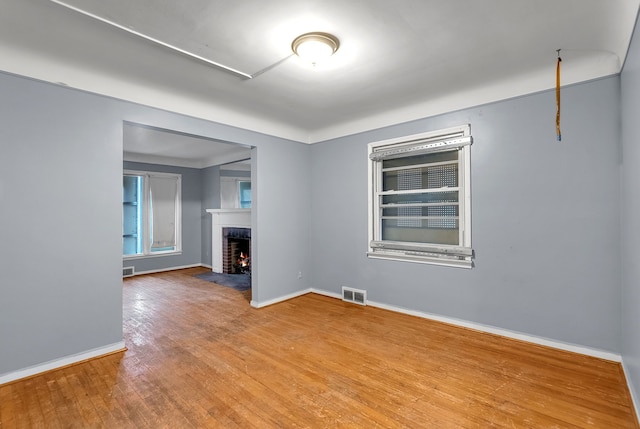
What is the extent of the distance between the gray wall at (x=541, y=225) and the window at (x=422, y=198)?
0.37 ft

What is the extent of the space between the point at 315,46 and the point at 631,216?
2.55 metres

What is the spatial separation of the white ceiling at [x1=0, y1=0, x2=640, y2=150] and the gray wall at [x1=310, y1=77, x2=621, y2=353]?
28cm

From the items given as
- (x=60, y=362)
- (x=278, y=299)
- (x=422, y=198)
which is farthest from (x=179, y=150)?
(x=422, y=198)

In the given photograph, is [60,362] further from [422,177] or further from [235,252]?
[235,252]

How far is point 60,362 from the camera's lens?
99.7 inches

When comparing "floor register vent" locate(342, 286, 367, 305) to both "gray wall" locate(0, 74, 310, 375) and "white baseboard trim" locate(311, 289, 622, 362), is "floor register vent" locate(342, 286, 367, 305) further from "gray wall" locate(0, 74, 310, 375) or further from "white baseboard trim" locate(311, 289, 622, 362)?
"gray wall" locate(0, 74, 310, 375)

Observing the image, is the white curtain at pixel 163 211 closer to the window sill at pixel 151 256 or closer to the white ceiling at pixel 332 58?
the window sill at pixel 151 256

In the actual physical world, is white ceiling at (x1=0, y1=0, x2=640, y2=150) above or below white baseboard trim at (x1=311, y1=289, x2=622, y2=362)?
above

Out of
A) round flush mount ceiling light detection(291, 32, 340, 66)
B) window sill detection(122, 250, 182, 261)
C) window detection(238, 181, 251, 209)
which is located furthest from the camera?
window detection(238, 181, 251, 209)

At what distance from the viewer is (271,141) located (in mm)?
4352

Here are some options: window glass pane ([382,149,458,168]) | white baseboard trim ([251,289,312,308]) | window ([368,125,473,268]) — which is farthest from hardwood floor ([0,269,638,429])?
window glass pane ([382,149,458,168])

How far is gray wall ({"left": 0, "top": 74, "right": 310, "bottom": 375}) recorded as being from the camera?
2.37 metres

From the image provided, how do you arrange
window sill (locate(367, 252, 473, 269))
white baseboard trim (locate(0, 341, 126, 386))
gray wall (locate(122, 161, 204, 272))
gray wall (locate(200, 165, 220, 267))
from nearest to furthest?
white baseboard trim (locate(0, 341, 126, 386)), window sill (locate(367, 252, 473, 269)), gray wall (locate(122, 161, 204, 272)), gray wall (locate(200, 165, 220, 267))

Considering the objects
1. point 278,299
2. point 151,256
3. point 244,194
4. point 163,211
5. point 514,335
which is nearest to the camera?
point 514,335
